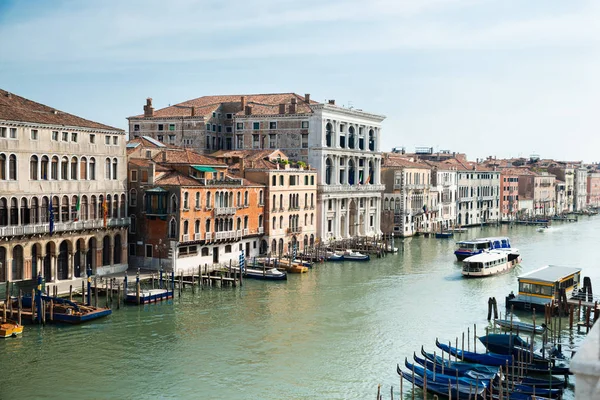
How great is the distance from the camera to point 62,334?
16500mm

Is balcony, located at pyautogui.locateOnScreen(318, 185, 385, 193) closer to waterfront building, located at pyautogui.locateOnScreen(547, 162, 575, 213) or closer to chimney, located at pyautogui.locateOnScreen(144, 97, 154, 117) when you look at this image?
chimney, located at pyautogui.locateOnScreen(144, 97, 154, 117)

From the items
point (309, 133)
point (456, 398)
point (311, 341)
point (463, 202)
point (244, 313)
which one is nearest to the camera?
point (456, 398)

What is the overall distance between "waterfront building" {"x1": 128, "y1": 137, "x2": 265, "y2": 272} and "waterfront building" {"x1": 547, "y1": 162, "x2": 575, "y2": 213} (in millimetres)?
52254

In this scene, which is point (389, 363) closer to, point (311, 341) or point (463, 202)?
point (311, 341)

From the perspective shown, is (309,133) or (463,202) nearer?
(309,133)

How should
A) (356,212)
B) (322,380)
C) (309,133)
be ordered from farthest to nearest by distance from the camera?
1. (356,212)
2. (309,133)
3. (322,380)

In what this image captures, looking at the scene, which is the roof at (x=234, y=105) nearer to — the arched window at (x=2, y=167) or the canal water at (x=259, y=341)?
the canal water at (x=259, y=341)

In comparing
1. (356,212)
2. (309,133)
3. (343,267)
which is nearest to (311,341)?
(343,267)

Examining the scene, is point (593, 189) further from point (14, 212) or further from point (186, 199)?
point (14, 212)

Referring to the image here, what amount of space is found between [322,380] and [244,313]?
603 centimetres

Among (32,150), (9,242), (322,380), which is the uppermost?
(32,150)

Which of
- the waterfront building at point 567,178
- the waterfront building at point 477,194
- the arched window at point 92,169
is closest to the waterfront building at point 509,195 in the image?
the waterfront building at point 477,194

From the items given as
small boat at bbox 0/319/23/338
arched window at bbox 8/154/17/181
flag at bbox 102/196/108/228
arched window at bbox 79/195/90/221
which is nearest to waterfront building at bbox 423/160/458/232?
flag at bbox 102/196/108/228

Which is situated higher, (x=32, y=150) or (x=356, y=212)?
(x=32, y=150)
